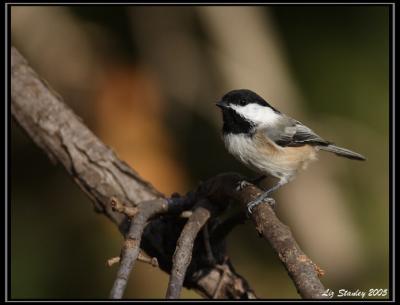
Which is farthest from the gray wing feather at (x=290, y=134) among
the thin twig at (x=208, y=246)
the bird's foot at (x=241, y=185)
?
the thin twig at (x=208, y=246)

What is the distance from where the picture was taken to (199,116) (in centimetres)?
403

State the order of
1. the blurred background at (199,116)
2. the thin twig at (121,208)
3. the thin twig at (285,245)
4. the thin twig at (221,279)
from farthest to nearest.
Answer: the blurred background at (199,116) → the thin twig at (221,279) → the thin twig at (121,208) → the thin twig at (285,245)

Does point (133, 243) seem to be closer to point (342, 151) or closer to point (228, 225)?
point (228, 225)

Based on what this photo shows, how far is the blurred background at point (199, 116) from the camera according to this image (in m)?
3.41

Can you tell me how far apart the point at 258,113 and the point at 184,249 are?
1.12 m

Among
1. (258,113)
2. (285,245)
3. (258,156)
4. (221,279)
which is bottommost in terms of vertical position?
(221,279)

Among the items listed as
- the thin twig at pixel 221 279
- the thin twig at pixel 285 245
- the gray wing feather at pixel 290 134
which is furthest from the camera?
the gray wing feather at pixel 290 134

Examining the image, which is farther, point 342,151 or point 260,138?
point 342,151

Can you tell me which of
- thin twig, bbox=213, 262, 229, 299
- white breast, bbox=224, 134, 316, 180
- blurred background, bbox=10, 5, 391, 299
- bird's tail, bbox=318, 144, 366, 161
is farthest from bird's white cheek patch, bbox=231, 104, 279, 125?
blurred background, bbox=10, 5, 391, 299

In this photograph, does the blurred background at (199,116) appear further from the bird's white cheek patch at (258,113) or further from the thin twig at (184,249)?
the thin twig at (184,249)

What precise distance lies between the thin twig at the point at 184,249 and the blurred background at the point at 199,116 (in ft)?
4.50

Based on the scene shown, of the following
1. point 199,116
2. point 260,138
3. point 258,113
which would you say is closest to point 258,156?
point 260,138

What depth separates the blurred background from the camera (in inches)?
134

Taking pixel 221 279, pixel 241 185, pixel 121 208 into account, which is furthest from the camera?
pixel 221 279
